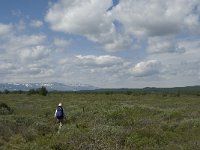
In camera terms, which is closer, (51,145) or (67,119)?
(51,145)

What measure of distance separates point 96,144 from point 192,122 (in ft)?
31.5

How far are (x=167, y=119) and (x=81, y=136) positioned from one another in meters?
12.3

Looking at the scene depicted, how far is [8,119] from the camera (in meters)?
30.2

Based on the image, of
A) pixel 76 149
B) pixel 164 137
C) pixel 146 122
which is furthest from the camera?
pixel 146 122

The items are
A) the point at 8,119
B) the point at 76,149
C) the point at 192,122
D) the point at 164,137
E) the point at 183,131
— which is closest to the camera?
the point at 76,149

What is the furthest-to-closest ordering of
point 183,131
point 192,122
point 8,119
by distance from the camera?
A: point 8,119
point 192,122
point 183,131

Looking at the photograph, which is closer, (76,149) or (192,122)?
(76,149)

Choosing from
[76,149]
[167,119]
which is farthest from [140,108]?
[76,149]

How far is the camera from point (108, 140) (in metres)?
19.1

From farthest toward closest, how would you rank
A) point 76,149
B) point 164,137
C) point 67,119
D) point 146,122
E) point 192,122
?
point 67,119 < point 146,122 < point 192,122 < point 164,137 < point 76,149

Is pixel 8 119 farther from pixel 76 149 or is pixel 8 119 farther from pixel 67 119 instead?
pixel 76 149

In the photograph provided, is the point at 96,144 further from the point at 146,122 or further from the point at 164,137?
the point at 146,122

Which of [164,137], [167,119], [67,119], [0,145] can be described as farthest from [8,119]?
[164,137]

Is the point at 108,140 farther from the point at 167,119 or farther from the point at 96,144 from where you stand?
the point at 167,119
